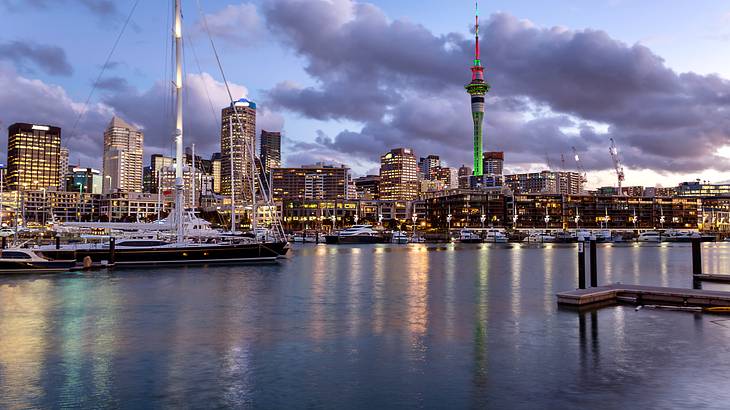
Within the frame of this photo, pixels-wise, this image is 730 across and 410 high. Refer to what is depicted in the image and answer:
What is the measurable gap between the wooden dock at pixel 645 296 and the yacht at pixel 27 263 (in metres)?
56.8

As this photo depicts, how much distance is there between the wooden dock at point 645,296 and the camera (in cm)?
3575

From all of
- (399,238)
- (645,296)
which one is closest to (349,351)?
(645,296)

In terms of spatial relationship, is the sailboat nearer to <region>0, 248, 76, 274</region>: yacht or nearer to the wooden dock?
<region>0, 248, 76, 274</region>: yacht

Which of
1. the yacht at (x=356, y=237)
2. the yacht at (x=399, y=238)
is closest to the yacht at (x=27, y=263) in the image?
the yacht at (x=356, y=237)

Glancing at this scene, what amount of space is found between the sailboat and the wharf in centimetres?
5088

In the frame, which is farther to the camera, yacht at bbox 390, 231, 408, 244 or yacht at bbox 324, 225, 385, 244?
yacht at bbox 390, 231, 408, 244

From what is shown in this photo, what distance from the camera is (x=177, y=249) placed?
75938 millimetres

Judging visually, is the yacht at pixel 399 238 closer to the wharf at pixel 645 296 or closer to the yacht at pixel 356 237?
the yacht at pixel 356 237

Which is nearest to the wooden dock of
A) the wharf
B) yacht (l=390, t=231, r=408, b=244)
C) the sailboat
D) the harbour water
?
the wharf

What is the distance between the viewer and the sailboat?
70812mm

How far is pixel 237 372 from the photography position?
21.7m

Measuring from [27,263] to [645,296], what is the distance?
63210 millimetres

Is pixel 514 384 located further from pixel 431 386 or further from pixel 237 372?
pixel 237 372

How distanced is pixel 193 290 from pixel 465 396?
3456 centimetres
